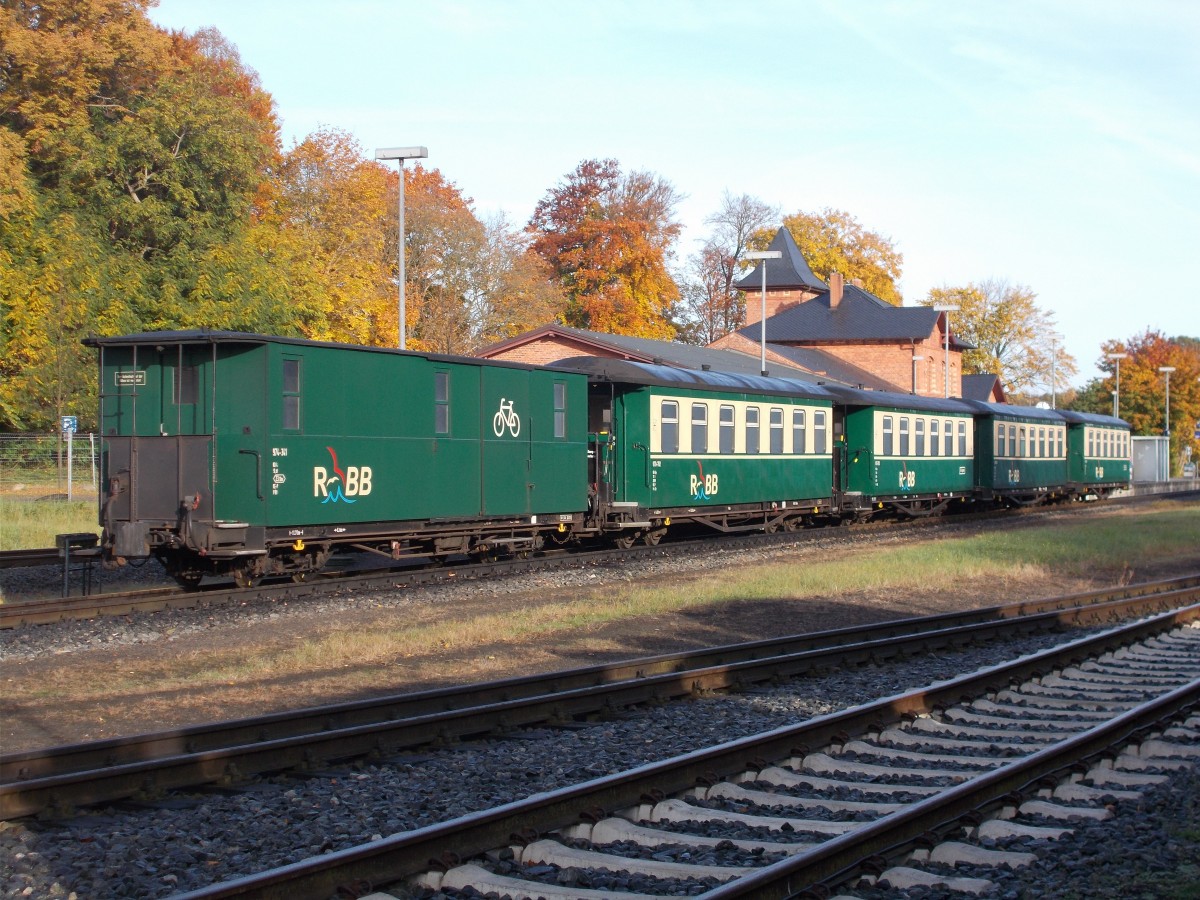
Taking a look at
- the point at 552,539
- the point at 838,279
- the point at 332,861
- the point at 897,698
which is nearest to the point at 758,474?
the point at 552,539

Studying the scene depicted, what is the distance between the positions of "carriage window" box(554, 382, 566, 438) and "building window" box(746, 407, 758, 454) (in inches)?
231

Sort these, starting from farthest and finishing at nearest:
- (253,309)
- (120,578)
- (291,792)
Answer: (253,309), (120,578), (291,792)

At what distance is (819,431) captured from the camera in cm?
2892

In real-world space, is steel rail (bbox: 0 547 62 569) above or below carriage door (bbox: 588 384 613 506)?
below

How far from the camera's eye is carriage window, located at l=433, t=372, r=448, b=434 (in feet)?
59.5

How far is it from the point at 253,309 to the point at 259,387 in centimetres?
2352

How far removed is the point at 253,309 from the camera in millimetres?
37969

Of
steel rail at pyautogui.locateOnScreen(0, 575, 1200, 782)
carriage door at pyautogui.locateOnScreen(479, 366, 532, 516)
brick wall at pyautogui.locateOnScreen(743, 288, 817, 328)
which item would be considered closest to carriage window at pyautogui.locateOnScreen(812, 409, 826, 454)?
carriage door at pyautogui.locateOnScreen(479, 366, 532, 516)

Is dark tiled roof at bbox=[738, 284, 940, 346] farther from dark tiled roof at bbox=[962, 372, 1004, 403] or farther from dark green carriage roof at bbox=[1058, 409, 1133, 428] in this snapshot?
dark green carriage roof at bbox=[1058, 409, 1133, 428]

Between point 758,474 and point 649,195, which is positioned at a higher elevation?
point 649,195

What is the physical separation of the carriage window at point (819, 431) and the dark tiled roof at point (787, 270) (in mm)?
50490

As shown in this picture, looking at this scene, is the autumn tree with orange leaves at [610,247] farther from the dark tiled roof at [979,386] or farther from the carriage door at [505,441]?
the carriage door at [505,441]

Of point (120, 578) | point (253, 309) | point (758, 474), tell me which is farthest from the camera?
point (253, 309)

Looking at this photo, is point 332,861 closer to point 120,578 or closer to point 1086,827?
point 1086,827
